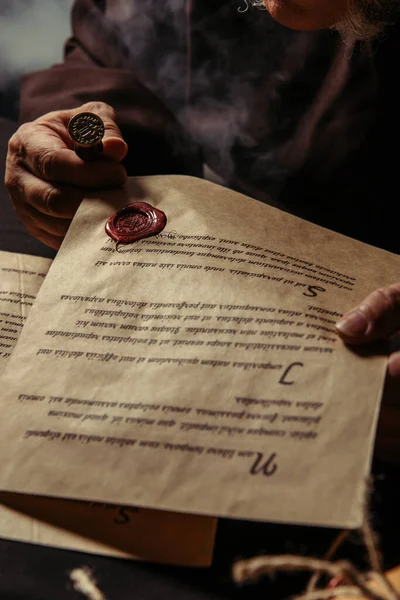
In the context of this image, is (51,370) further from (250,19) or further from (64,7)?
(64,7)

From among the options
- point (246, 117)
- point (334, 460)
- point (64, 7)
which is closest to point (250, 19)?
point (246, 117)

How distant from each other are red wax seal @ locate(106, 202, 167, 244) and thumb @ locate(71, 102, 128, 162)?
2.9 inches

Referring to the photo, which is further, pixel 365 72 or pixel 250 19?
pixel 250 19

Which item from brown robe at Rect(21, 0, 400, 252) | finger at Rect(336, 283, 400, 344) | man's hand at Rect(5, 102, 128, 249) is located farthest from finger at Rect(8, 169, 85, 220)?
finger at Rect(336, 283, 400, 344)

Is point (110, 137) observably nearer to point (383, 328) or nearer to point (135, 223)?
point (135, 223)

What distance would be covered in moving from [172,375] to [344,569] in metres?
0.21

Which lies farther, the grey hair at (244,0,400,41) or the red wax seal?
the grey hair at (244,0,400,41)

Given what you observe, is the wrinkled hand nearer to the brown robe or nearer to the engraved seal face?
the engraved seal face

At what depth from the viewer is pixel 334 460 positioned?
0.44 metres

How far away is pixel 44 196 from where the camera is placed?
0.71m

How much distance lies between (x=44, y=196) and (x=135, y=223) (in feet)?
0.47

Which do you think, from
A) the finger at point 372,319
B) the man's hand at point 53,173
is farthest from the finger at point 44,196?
the finger at point 372,319

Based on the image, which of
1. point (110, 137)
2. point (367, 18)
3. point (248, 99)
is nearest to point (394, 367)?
point (110, 137)

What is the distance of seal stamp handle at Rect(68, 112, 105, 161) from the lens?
0.67m
